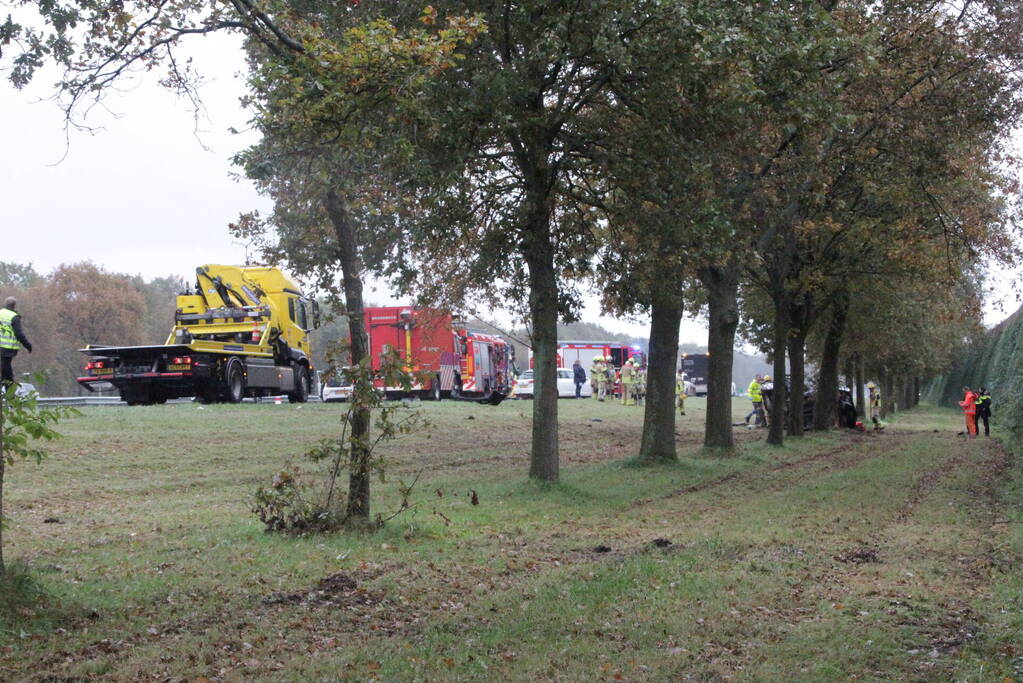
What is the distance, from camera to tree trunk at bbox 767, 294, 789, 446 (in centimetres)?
2675

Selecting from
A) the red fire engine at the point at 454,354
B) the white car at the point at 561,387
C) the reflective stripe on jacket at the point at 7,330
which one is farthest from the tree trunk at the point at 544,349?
the white car at the point at 561,387

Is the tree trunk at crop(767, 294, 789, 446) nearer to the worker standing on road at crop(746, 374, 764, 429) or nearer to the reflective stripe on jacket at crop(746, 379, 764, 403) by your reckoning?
the worker standing on road at crop(746, 374, 764, 429)

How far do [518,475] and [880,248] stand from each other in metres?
11.0

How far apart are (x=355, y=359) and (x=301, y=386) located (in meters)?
22.5

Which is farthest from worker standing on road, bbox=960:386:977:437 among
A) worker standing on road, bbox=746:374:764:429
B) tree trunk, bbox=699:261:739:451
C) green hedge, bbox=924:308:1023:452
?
tree trunk, bbox=699:261:739:451

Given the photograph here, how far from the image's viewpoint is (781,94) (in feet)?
44.0

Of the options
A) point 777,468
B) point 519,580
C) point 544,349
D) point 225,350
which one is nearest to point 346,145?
point 519,580

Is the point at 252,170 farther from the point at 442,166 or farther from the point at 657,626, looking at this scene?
the point at 657,626

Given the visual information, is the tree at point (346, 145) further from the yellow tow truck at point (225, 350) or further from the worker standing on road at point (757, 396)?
the worker standing on road at point (757, 396)

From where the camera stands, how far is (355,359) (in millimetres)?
11406

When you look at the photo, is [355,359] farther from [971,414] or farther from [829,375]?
[971,414]

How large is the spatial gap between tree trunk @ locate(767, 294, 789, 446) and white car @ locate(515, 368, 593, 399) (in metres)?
24.3

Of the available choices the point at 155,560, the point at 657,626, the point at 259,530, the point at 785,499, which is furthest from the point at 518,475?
the point at 657,626

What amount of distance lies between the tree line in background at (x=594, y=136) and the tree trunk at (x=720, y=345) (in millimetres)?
57
